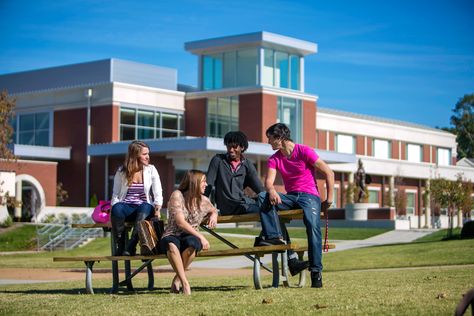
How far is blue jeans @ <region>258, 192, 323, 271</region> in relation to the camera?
431 inches

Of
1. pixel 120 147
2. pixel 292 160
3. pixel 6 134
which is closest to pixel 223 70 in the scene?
pixel 120 147

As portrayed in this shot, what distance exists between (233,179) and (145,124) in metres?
43.6

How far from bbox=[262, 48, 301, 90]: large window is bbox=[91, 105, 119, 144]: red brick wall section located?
30.8ft

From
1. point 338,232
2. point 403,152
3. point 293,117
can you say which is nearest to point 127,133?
point 293,117

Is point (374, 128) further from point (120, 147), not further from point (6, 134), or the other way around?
point (6, 134)

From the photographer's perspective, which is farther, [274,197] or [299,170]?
[299,170]

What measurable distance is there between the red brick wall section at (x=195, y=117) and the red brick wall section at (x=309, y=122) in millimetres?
6338

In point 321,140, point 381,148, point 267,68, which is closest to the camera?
point 267,68

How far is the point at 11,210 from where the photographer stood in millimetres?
47438

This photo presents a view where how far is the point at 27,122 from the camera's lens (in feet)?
191

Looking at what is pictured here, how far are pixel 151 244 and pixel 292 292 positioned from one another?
200 cm

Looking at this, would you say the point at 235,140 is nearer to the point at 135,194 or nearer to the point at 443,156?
the point at 135,194

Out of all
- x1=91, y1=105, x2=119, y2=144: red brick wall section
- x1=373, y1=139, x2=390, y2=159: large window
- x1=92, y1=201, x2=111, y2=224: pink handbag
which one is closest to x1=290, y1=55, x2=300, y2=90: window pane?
x1=91, y1=105, x2=119, y2=144: red brick wall section

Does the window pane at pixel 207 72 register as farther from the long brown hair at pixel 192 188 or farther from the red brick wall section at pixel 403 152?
the long brown hair at pixel 192 188
